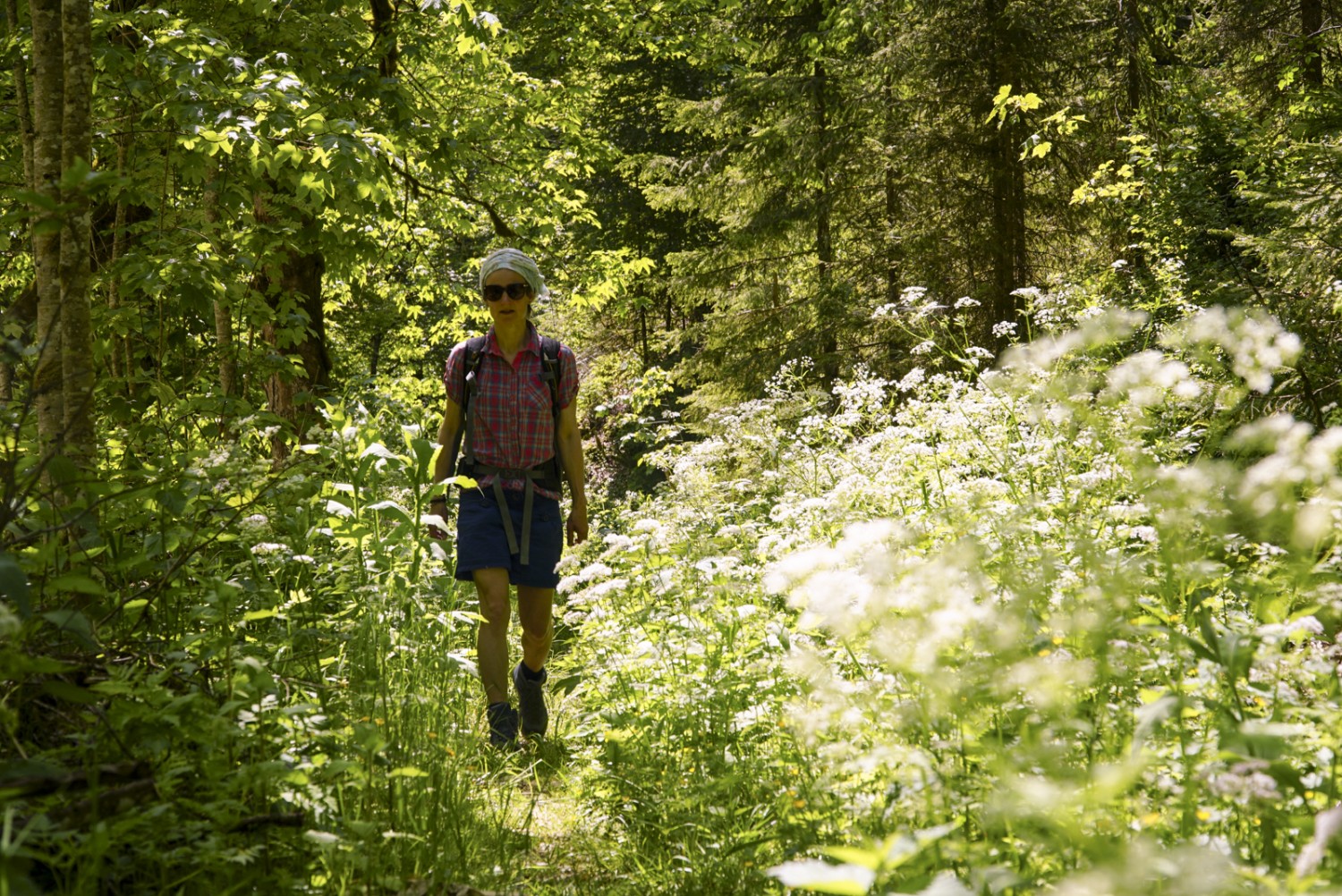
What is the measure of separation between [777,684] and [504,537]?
1758 millimetres

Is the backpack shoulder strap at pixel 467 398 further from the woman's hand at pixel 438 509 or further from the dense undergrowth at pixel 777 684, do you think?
the dense undergrowth at pixel 777 684

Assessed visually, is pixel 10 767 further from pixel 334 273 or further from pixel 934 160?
pixel 934 160

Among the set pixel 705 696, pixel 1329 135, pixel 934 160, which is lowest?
pixel 705 696

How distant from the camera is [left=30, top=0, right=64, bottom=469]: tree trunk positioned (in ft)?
9.76

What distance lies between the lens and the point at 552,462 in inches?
190

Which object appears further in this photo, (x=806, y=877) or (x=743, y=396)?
(x=743, y=396)

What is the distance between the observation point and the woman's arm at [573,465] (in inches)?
191

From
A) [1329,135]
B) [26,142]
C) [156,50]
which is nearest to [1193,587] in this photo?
[26,142]

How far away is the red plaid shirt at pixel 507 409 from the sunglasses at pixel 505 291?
0.68ft

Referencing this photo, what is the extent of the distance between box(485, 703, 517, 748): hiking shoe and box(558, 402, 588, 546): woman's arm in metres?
0.90

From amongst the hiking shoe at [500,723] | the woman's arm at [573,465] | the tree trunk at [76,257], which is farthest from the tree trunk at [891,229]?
the tree trunk at [76,257]

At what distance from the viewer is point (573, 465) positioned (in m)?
4.91

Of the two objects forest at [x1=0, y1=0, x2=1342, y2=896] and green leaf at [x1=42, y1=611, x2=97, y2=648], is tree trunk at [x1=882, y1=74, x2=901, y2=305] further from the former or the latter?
green leaf at [x1=42, y1=611, x2=97, y2=648]

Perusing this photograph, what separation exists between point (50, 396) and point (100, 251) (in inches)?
182
